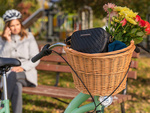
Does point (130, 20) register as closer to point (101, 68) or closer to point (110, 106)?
point (101, 68)

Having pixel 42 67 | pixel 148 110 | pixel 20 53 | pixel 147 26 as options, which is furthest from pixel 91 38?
pixel 148 110

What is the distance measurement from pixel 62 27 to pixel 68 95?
45.8 feet

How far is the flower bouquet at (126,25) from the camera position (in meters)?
1.71

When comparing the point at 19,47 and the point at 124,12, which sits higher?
the point at 124,12

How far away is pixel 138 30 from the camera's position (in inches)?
68.9

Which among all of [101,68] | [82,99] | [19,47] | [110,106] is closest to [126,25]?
[101,68]

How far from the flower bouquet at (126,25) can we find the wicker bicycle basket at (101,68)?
15 centimetres

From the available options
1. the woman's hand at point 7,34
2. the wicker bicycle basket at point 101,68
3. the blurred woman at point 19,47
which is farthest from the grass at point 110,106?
the wicker bicycle basket at point 101,68

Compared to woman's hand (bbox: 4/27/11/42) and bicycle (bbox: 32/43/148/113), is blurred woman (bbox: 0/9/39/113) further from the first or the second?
bicycle (bbox: 32/43/148/113)

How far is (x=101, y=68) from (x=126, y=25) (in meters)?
0.41

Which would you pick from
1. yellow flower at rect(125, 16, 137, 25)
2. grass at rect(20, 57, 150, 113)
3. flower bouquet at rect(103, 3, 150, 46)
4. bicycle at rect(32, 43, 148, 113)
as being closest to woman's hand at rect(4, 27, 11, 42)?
grass at rect(20, 57, 150, 113)

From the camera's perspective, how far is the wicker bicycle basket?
1.55 m

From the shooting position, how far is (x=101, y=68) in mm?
1585

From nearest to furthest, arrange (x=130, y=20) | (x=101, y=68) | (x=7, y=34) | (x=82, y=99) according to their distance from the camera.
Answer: (x=101, y=68) → (x=130, y=20) → (x=82, y=99) → (x=7, y=34)
